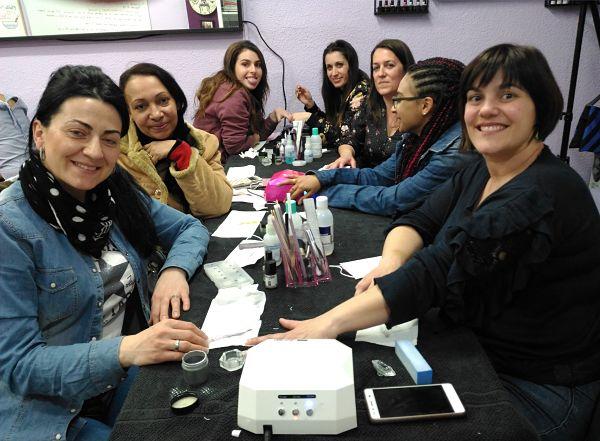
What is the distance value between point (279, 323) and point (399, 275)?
328mm

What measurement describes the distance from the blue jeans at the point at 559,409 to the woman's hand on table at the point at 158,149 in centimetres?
151

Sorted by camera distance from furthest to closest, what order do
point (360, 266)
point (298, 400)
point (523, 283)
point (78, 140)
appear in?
point (360, 266) < point (78, 140) < point (523, 283) < point (298, 400)

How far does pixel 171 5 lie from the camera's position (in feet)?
11.7

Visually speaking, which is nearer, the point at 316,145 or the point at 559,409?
the point at 559,409

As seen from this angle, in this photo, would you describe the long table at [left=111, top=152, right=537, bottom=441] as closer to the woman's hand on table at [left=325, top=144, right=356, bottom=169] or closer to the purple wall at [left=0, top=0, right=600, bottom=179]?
the woman's hand on table at [left=325, top=144, right=356, bottom=169]

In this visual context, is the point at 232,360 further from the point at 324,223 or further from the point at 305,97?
the point at 305,97

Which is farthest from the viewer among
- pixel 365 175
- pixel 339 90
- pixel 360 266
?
pixel 339 90

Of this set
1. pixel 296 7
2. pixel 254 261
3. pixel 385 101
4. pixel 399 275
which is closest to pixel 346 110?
pixel 385 101

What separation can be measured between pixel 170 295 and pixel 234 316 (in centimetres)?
21

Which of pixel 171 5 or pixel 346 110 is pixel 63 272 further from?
pixel 171 5

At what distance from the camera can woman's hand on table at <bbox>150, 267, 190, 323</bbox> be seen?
1274 millimetres

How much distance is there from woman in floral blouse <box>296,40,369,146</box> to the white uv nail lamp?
245 centimetres

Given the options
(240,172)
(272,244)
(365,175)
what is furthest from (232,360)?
(240,172)

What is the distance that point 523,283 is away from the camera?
106 cm
